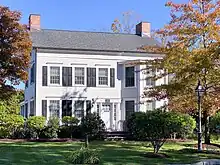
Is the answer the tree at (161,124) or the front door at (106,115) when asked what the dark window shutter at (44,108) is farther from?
the tree at (161,124)

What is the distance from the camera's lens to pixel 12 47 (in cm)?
1841

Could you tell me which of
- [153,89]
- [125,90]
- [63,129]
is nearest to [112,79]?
[125,90]

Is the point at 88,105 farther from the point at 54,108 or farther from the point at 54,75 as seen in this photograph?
the point at 54,75

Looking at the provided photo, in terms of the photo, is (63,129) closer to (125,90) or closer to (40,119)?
(40,119)

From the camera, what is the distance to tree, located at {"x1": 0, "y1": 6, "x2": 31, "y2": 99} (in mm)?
18406

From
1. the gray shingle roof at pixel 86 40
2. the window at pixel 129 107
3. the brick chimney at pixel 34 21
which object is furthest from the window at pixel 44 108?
the brick chimney at pixel 34 21

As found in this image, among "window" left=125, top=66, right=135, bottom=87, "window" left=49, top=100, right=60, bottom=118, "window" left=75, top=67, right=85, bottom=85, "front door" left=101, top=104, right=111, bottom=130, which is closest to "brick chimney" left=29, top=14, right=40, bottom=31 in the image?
"window" left=75, top=67, right=85, bottom=85

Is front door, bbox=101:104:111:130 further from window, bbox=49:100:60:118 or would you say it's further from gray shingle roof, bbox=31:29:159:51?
gray shingle roof, bbox=31:29:159:51

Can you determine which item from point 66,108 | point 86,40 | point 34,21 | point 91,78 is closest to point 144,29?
point 86,40

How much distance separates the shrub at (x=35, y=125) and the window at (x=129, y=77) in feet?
24.3

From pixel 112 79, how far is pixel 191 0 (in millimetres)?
11308

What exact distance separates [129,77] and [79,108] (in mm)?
4440

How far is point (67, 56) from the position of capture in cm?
2822

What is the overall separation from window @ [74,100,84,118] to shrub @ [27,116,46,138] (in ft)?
11.7
